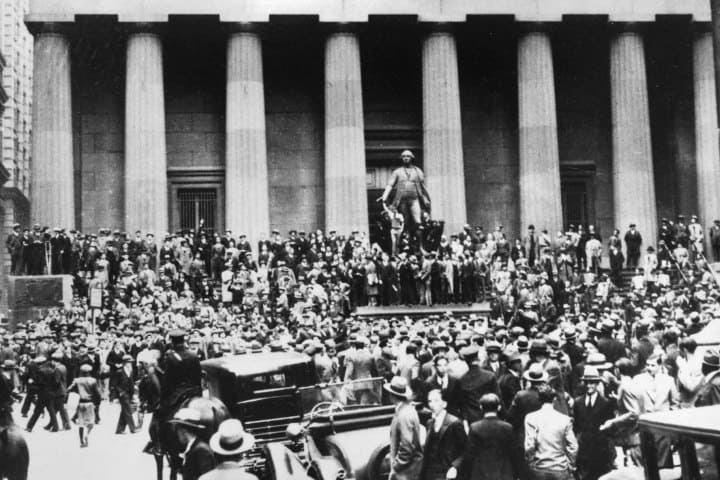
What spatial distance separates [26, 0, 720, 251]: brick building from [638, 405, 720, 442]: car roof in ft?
108

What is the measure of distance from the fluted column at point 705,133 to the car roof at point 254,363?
3162 cm

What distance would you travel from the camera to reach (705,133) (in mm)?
41875

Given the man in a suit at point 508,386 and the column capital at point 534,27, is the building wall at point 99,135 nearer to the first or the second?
the column capital at point 534,27

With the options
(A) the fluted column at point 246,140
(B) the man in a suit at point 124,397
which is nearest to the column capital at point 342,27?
(A) the fluted column at point 246,140

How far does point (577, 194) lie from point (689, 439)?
131 ft

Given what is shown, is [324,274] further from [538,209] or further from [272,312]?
[538,209]

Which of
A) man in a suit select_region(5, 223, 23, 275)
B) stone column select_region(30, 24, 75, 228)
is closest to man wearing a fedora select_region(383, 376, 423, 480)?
man in a suit select_region(5, 223, 23, 275)

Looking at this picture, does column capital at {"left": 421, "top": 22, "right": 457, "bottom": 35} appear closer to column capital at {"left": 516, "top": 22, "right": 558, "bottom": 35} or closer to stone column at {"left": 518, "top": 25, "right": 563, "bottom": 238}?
column capital at {"left": 516, "top": 22, "right": 558, "bottom": 35}

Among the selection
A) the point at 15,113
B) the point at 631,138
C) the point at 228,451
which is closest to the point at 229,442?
the point at 228,451

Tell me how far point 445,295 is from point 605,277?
663cm

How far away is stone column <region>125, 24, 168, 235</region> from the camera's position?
127ft

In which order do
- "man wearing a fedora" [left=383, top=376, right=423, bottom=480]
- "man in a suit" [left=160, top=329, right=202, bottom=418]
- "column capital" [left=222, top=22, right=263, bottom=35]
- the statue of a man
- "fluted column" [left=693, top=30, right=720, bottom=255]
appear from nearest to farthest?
1. "man wearing a fedora" [left=383, top=376, right=423, bottom=480]
2. "man in a suit" [left=160, top=329, right=202, bottom=418]
3. the statue of a man
4. "column capital" [left=222, top=22, right=263, bottom=35]
5. "fluted column" [left=693, top=30, right=720, bottom=255]

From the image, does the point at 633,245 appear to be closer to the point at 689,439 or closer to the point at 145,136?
the point at 145,136

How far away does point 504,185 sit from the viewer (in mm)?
44406
